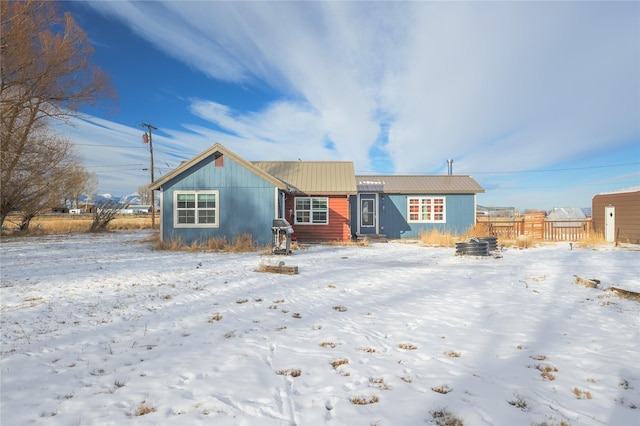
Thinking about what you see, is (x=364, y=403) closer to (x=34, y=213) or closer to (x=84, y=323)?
(x=84, y=323)

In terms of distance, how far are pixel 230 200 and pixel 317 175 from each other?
6.38 meters

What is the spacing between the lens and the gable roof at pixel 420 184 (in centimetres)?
2008

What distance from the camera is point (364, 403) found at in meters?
2.89

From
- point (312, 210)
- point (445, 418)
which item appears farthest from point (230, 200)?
point (445, 418)

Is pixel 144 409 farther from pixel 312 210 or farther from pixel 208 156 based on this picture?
pixel 312 210

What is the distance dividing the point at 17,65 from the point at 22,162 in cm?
551

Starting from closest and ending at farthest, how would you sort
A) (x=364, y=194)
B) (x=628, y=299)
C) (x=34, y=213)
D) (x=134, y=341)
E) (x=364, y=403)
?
(x=364, y=403) → (x=134, y=341) → (x=628, y=299) → (x=364, y=194) → (x=34, y=213)

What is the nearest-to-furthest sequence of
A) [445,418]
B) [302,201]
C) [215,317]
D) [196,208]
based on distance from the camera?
[445,418] < [215,317] < [196,208] < [302,201]

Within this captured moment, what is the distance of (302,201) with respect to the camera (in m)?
18.4

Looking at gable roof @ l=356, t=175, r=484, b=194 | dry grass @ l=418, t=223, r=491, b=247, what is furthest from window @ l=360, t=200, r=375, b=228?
dry grass @ l=418, t=223, r=491, b=247

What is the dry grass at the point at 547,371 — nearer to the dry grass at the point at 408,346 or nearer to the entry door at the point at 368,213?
the dry grass at the point at 408,346

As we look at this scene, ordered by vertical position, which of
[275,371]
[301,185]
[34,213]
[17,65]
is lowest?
[275,371]

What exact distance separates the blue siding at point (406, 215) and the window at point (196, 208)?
28.0ft

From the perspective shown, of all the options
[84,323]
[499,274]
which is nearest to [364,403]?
[84,323]
